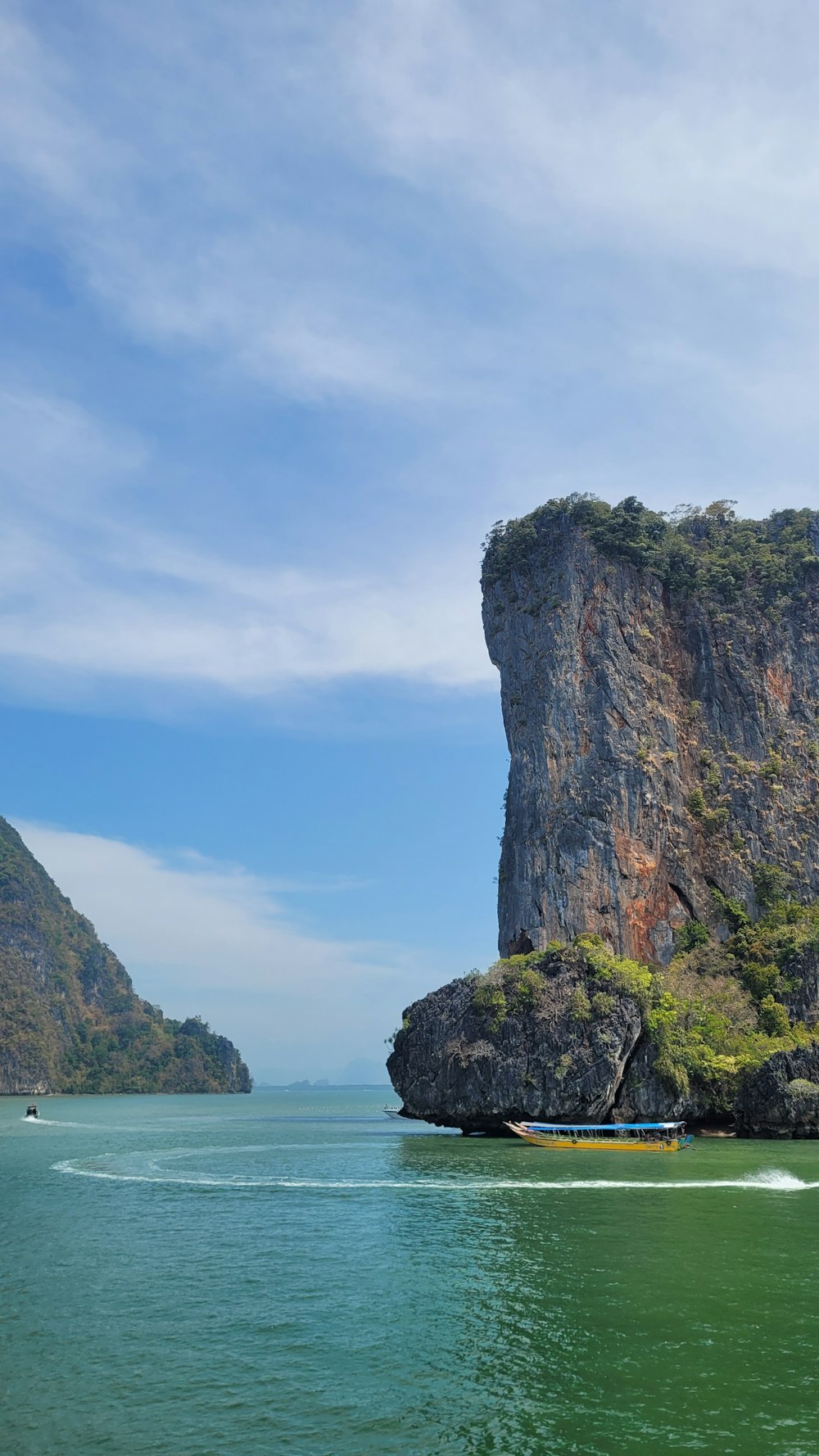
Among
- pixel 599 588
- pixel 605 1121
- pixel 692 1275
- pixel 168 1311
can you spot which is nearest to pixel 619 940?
pixel 605 1121

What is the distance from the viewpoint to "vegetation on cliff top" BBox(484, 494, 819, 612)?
8625 cm

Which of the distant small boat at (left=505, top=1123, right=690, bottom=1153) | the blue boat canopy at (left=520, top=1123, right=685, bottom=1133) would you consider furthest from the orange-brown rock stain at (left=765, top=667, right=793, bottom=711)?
the blue boat canopy at (left=520, top=1123, right=685, bottom=1133)

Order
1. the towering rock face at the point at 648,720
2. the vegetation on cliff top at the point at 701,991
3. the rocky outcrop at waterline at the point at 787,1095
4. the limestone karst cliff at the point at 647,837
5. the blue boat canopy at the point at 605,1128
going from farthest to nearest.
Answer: the towering rock face at the point at 648,720 < the vegetation on cliff top at the point at 701,991 < the limestone karst cliff at the point at 647,837 < the rocky outcrop at waterline at the point at 787,1095 < the blue boat canopy at the point at 605,1128

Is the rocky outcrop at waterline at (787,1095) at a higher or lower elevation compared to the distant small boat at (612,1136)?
higher

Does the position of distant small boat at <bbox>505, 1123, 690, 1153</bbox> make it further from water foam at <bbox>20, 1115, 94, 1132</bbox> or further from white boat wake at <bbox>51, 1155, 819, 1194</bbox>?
water foam at <bbox>20, 1115, 94, 1132</bbox>

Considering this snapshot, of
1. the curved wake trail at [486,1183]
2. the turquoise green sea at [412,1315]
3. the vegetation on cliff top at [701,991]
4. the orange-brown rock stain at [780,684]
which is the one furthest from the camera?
the orange-brown rock stain at [780,684]

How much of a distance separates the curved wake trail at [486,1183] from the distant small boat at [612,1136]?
10165mm

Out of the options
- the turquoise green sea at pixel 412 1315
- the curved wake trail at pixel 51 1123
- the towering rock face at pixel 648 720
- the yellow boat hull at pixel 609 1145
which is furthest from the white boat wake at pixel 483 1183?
the curved wake trail at pixel 51 1123

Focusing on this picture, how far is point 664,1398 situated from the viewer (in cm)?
1558

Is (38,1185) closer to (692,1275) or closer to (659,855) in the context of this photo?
(692,1275)

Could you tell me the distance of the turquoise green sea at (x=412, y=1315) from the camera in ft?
48.4

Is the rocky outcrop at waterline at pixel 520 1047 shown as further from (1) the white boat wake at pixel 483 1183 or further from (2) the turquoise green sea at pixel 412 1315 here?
(2) the turquoise green sea at pixel 412 1315

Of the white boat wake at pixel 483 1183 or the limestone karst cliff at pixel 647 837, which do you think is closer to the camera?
the white boat wake at pixel 483 1183

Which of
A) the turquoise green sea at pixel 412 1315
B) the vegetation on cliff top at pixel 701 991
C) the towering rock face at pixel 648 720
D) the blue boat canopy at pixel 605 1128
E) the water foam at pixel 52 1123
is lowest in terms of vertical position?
the water foam at pixel 52 1123
